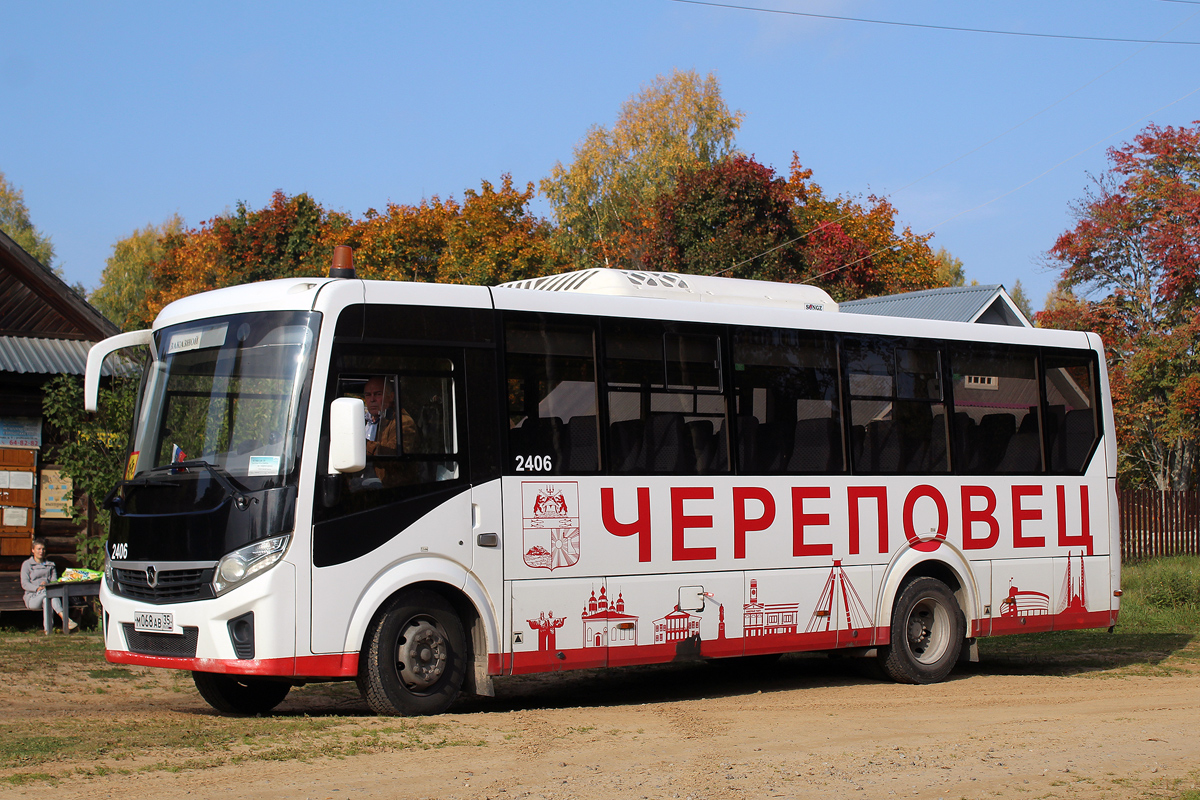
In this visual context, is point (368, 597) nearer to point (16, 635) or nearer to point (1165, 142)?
point (16, 635)

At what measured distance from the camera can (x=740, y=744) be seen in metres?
8.09

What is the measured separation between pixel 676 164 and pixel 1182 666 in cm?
3990

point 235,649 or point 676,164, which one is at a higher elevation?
point 676,164

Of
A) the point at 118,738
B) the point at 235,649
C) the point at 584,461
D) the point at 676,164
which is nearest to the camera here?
the point at 118,738

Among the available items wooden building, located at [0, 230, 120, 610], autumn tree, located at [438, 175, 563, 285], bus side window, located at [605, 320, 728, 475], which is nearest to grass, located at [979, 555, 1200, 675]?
bus side window, located at [605, 320, 728, 475]

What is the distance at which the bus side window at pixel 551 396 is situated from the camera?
31.0ft

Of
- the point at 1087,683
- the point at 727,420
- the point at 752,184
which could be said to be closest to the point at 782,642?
the point at 727,420

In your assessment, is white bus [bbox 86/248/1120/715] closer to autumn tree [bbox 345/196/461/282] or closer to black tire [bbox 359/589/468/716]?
black tire [bbox 359/589/468/716]

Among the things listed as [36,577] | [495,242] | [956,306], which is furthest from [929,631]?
[495,242]

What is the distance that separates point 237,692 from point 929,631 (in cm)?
647

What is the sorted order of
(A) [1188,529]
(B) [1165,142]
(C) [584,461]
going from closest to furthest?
(C) [584,461]
(A) [1188,529]
(B) [1165,142]

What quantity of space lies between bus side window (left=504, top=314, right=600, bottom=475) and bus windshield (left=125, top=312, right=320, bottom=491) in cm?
166

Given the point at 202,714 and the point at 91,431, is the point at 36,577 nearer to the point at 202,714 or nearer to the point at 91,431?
the point at 91,431

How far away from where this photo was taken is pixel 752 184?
3697 centimetres
